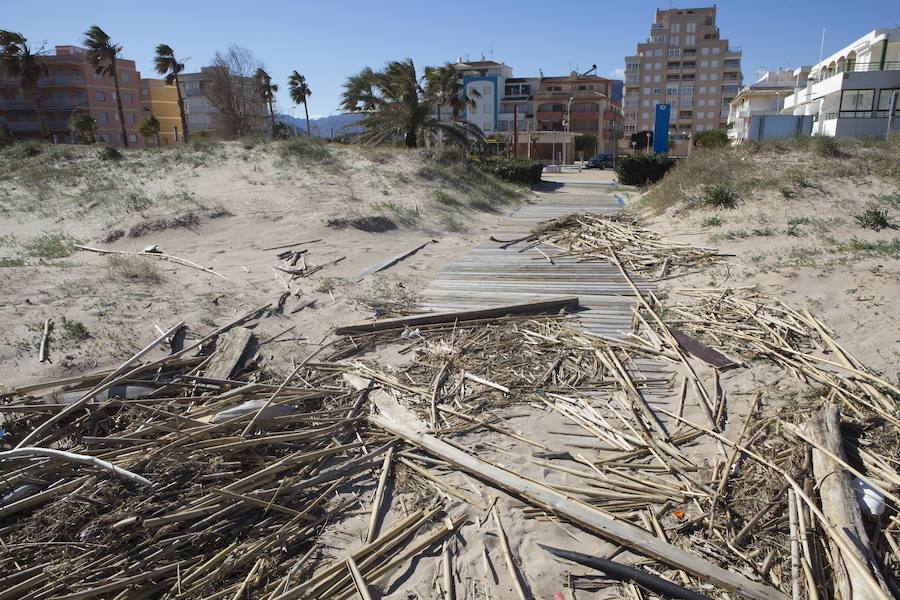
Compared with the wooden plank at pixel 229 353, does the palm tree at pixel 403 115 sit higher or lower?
higher

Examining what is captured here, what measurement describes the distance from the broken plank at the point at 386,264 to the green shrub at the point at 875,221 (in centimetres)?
824

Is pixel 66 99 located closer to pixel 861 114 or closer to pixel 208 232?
pixel 208 232

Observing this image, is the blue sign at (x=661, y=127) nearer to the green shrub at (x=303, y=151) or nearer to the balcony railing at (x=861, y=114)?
the balcony railing at (x=861, y=114)

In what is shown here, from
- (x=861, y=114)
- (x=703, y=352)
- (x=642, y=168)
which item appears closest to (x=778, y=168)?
(x=703, y=352)

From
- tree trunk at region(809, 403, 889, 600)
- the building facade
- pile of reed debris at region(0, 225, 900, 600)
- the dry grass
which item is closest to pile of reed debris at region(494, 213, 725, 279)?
the dry grass

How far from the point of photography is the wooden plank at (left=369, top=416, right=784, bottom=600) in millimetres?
2959

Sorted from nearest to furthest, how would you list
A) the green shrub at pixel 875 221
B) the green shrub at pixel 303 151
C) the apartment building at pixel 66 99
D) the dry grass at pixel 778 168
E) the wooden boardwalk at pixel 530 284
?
the wooden boardwalk at pixel 530 284, the green shrub at pixel 875 221, the dry grass at pixel 778 168, the green shrub at pixel 303 151, the apartment building at pixel 66 99

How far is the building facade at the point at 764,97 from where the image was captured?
59.9 metres

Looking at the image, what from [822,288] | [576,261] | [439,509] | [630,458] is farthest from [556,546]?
[576,261]

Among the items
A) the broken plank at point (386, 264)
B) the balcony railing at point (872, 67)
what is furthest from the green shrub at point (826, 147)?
the balcony railing at point (872, 67)

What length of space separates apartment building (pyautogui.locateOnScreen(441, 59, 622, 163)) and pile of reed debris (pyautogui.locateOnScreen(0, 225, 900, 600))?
233 ft

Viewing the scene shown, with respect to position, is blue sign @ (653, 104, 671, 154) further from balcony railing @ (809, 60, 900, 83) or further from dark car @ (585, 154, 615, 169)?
dark car @ (585, 154, 615, 169)

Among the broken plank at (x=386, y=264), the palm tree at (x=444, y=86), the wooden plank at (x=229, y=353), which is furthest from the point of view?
the palm tree at (x=444, y=86)

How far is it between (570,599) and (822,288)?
5836 mm
